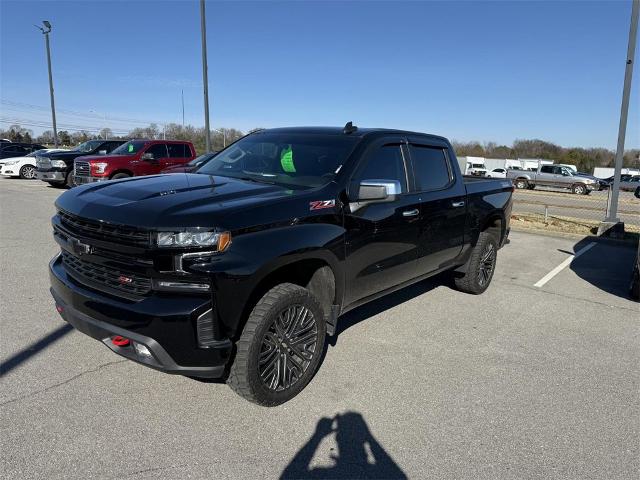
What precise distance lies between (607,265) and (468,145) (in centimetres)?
10256

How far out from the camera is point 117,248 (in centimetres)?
290

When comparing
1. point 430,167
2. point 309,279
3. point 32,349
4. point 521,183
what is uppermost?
point 430,167

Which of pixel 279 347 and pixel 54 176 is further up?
pixel 54 176

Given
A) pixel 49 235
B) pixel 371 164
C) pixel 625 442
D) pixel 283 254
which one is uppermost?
pixel 371 164

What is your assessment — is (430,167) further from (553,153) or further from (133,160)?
(553,153)

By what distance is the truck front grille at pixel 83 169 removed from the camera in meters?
13.3

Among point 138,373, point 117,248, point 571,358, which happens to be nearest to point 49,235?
point 138,373

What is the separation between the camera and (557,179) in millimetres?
32969

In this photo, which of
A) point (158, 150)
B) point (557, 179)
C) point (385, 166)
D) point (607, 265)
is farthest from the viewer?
point (557, 179)

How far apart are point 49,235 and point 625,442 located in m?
8.64

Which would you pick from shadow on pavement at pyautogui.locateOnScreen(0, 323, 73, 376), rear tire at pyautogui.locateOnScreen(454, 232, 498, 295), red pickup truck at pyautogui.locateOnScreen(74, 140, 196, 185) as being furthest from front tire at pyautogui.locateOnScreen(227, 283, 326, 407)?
red pickup truck at pyautogui.locateOnScreen(74, 140, 196, 185)

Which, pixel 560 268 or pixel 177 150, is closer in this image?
pixel 560 268

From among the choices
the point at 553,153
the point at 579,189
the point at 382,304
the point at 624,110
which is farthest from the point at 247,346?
the point at 553,153

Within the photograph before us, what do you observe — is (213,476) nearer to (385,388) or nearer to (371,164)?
(385,388)
